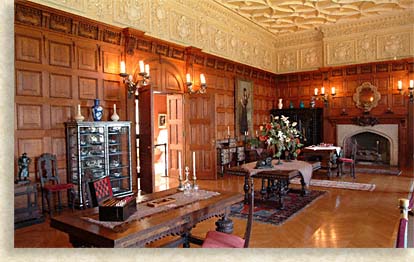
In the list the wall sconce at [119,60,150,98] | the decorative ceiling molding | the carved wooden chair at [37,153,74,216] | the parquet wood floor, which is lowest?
the parquet wood floor

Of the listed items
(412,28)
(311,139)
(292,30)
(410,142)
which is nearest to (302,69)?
(292,30)

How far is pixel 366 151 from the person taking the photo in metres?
10.3

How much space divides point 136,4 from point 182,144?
3.37 metres

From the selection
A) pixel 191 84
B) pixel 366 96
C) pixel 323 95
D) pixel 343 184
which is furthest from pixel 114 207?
pixel 366 96

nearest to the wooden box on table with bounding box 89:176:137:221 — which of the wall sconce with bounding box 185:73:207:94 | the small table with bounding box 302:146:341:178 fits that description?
the wall sconce with bounding box 185:73:207:94

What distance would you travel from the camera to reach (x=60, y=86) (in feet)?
17.0

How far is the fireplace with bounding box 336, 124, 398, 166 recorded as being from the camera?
9734 mm

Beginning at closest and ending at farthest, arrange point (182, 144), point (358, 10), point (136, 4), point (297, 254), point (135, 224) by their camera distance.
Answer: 1. point (135, 224)
2. point (297, 254)
3. point (136, 4)
4. point (182, 144)
5. point (358, 10)

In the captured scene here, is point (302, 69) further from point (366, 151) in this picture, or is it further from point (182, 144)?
point (182, 144)

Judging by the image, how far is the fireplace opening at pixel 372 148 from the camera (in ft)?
32.9

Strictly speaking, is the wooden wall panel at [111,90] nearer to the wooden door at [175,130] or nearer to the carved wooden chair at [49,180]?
the carved wooden chair at [49,180]

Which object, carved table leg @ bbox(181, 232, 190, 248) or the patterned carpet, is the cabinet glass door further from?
the patterned carpet

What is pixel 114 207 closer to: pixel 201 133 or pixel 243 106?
pixel 201 133

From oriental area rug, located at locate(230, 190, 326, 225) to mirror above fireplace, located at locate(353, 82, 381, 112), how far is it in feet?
17.6
